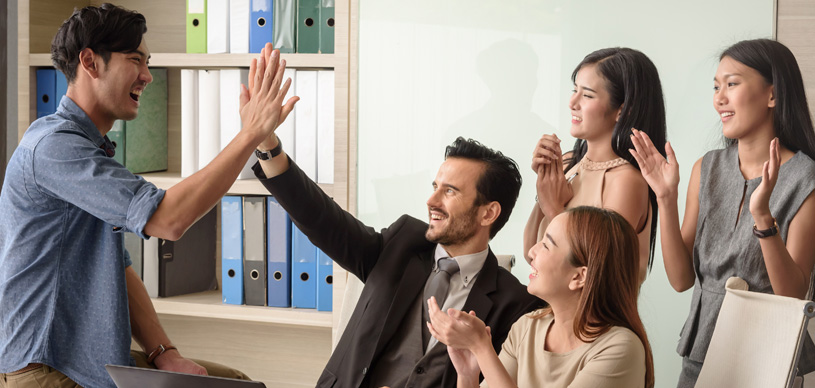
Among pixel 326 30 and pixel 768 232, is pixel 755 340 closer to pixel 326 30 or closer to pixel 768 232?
pixel 768 232

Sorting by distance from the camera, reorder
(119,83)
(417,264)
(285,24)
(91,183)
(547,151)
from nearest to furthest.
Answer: (91,183), (119,83), (547,151), (417,264), (285,24)

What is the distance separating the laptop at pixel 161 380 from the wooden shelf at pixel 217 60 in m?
1.31

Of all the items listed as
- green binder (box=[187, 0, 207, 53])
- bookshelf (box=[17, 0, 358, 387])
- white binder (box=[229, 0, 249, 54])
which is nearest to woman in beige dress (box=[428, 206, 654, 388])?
bookshelf (box=[17, 0, 358, 387])

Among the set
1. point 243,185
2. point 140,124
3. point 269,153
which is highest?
point 140,124

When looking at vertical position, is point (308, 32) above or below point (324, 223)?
above

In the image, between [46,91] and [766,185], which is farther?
[46,91]

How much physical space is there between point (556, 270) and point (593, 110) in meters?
0.51

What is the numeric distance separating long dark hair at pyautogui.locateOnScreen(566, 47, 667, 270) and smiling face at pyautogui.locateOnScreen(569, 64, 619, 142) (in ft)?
0.05

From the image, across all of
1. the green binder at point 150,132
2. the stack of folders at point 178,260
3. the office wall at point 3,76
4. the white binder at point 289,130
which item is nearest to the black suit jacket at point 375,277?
the white binder at point 289,130

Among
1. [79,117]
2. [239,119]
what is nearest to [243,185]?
[239,119]

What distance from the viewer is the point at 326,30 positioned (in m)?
2.64

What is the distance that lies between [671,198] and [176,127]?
76.8 inches

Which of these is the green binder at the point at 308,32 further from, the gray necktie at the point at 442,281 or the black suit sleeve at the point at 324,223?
the gray necktie at the point at 442,281

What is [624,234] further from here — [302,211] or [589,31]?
[589,31]
